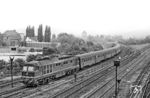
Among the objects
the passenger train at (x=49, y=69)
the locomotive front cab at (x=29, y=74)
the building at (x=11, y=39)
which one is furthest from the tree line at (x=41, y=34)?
the locomotive front cab at (x=29, y=74)

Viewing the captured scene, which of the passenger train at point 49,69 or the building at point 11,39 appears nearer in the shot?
the passenger train at point 49,69

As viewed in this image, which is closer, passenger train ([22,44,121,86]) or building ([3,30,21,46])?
passenger train ([22,44,121,86])

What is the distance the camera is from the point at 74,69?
142ft

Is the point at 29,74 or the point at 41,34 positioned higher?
the point at 41,34

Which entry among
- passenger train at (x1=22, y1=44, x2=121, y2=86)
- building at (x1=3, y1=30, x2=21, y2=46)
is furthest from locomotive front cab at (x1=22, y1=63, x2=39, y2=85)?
building at (x1=3, y1=30, x2=21, y2=46)

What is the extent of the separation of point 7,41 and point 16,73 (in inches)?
2935

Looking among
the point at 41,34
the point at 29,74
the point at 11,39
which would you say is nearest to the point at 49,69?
the point at 29,74

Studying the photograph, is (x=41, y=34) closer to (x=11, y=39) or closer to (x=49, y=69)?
(x=11, y=39)

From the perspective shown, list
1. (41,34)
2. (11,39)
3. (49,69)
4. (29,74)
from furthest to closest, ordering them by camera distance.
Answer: (41,34), (11,39), (49,69), (29,74)

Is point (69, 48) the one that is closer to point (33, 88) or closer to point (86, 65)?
point (86, 65)

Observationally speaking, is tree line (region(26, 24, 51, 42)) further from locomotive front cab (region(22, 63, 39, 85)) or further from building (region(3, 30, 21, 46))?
locomotive front cab (region(22, 63, 39, 85))

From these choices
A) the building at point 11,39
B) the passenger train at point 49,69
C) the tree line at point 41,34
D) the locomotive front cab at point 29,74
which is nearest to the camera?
the locomotive front cab at point 29,74

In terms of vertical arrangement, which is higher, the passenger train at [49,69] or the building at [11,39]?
the building at [11,39]

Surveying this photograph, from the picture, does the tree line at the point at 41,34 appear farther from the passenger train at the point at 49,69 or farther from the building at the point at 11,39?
the passenger train at the point at 49,69
